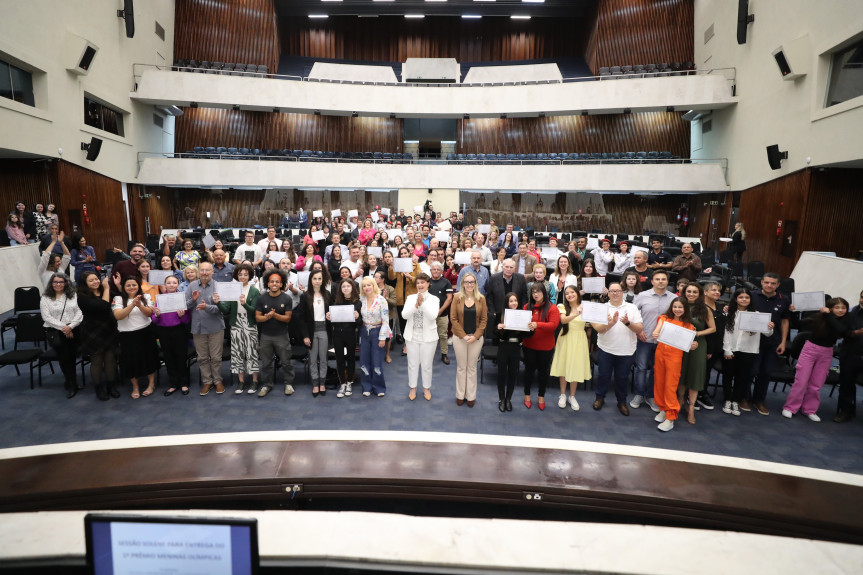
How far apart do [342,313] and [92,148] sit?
13.9 metres

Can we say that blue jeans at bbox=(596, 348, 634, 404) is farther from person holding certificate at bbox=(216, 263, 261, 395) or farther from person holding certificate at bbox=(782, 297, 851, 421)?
person holding certificate at bbox=(216, 263, 261, 395)

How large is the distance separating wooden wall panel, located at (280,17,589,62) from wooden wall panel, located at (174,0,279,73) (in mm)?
3267

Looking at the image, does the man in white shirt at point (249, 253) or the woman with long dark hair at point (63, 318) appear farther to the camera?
the man in white shirt at point (249, 253)

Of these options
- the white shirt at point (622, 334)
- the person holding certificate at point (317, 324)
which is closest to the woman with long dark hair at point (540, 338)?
the white shirt at point (622, 334)

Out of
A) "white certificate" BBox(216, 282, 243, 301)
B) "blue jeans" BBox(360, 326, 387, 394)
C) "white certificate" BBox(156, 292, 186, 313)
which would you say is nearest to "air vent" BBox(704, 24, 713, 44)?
"blue jeans" BBox(360, 326, 387, 394)

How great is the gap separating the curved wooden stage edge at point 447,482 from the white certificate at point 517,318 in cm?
168

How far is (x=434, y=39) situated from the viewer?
27766 mm

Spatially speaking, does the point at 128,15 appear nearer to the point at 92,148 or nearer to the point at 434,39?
the point at 92,148

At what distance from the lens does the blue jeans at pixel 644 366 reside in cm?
598

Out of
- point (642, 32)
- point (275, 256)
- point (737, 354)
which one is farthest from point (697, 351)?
point (642, 32)

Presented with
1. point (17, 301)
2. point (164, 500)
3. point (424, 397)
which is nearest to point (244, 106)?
point (17, 301)

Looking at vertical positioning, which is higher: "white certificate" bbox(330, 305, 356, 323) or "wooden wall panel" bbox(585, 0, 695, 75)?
"wooden wall panel" bbox(585, 0, 695, 75)

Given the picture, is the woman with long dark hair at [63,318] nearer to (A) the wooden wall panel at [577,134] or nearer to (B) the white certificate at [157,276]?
(B) the white certificate at [157,276]

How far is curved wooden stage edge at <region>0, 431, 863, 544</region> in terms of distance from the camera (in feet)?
10.9
